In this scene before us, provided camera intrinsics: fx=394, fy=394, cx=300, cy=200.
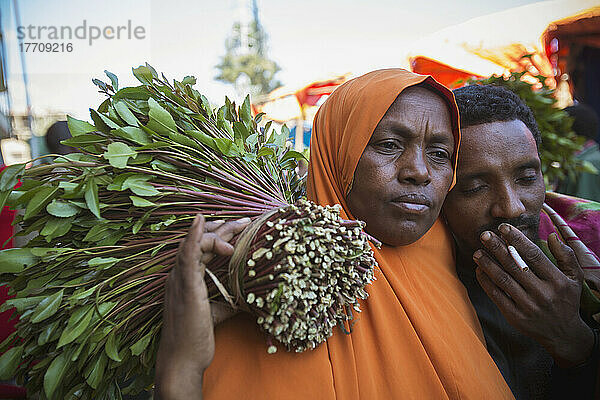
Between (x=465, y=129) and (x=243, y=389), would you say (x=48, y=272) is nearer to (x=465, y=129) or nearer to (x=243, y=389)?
(x=243, y=389)

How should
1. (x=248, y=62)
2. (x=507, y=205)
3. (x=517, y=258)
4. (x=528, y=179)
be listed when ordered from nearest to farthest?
(x=517, y=258) < (x=507, y=205) < (x=528, y=179) < (x=248, y=62)

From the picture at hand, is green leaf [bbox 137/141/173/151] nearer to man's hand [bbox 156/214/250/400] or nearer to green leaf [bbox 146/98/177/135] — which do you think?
green leaf [bbox 146/98/177/135]

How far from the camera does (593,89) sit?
5324mm

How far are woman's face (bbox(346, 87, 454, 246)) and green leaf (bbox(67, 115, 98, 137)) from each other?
39.1 inches

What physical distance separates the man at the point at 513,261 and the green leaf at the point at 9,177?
1711 millimetres

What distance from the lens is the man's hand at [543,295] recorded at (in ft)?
5.15

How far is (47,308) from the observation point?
1.19 meters

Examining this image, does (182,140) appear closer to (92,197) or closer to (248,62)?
(92,197)

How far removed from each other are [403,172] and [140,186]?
93cm

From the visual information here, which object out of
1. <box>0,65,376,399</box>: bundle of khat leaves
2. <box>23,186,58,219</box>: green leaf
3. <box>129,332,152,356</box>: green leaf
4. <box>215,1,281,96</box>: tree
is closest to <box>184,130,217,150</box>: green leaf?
<box>0,65,376,399</box>: bundle of khat leaves

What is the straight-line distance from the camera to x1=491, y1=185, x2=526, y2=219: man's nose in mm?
1708

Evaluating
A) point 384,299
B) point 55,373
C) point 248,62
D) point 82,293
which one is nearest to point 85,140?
point 82,293

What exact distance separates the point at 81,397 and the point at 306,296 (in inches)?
33.8

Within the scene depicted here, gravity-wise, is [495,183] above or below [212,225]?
above
